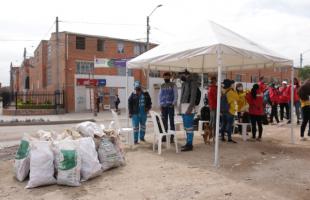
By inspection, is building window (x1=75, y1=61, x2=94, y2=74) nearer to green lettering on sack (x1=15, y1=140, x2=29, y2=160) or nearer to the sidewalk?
the sidewalk

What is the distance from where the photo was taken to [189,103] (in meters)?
8.85

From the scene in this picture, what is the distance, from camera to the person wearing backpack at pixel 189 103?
8805 mm

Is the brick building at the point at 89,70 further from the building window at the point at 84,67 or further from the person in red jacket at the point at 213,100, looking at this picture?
the person in red jacket at the point at 213,100

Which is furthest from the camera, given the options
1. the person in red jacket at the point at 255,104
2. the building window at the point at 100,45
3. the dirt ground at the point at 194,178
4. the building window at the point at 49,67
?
the building window at the point at 49,67

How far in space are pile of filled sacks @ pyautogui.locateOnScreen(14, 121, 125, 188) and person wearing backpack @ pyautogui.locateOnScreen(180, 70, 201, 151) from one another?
218cm

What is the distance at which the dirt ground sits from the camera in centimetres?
562

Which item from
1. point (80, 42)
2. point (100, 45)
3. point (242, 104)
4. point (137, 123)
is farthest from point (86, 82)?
Result: point (242, 104)

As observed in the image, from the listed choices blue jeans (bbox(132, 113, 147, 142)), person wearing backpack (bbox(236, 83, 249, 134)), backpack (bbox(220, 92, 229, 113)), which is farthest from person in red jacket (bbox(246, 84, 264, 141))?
blue jeans (bbox(132, 113, 147, 142))

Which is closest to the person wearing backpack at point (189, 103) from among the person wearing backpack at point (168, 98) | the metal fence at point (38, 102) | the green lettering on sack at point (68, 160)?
the person wearing backpack at point (168, 98)

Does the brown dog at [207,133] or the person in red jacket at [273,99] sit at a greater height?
the person in red jacket at [273,99]

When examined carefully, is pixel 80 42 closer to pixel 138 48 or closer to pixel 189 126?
pixel 138 48

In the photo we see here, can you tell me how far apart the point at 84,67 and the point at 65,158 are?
33687 millimetres

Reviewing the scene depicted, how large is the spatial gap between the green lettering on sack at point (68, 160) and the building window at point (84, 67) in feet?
109

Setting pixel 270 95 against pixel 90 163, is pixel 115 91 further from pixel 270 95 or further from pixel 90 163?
pixel 90 163
